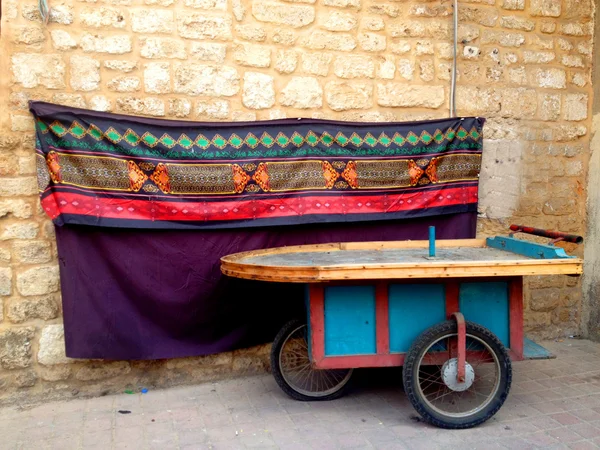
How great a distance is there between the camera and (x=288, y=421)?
371cm

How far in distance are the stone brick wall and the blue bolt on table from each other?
122cm

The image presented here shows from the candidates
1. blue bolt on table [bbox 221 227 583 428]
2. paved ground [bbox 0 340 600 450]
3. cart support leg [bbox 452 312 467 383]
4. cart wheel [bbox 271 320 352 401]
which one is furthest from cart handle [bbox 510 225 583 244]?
cart wheel [bbox 271 320 352 401]

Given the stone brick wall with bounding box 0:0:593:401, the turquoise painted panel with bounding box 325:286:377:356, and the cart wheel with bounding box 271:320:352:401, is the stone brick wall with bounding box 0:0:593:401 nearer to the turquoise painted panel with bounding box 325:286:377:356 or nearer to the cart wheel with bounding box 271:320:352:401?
the cart wheel with bounding box 271:320:352:401

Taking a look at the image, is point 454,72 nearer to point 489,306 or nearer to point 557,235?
point 557,235

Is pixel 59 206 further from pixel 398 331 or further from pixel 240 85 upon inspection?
pixel 398 331

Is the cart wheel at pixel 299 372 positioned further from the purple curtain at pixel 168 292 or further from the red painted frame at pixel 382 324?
the red painted frame at pixel 382 324

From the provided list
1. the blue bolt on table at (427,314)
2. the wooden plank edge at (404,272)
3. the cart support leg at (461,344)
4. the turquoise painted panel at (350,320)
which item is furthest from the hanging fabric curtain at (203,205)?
the cart support leg at (461,344)

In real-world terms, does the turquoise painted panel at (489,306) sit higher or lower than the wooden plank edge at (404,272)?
lower

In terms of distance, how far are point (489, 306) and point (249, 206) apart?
188cm

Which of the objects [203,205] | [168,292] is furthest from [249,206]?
[168,292]

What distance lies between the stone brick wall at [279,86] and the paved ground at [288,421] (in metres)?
0.32

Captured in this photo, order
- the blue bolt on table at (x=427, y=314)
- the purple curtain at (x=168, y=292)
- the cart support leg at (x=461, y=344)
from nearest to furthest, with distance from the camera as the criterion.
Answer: the blue bolt on table at (x=427, y=314) < the cart support leg at (x=461, y=344) < the purple curtain at (x=168, y=292)

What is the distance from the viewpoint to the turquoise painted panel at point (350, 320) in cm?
359

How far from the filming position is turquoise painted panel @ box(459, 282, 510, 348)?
12.1ft
